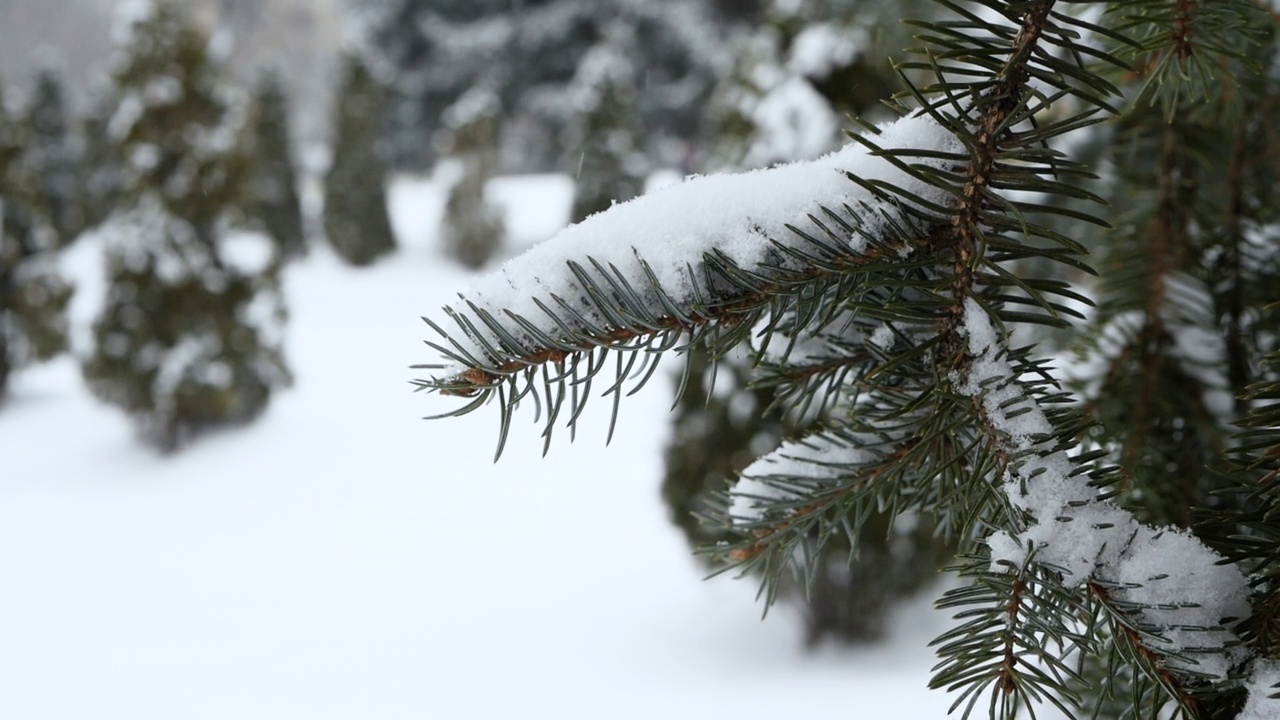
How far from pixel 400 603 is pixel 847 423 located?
4.31 metres

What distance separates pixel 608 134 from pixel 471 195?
2.81m

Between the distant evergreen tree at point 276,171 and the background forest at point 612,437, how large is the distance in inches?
68.7

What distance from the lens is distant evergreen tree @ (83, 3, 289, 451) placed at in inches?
286

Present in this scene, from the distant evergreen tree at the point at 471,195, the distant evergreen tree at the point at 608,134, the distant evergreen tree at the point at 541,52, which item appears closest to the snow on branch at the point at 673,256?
the distant evergreen tree at the point at 608,134

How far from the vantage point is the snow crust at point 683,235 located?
49 centimetres

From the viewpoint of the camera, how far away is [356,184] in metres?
12.7

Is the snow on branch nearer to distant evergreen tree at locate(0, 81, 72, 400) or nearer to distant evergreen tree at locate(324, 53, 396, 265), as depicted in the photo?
distant evergreen tree at locate(0, 81, 72, 400)

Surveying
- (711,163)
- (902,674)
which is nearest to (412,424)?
(711,163)

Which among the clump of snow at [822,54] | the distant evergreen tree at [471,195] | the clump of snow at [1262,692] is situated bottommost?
the clump of snow at [1262,692]

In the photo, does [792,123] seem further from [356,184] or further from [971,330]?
[356,184]

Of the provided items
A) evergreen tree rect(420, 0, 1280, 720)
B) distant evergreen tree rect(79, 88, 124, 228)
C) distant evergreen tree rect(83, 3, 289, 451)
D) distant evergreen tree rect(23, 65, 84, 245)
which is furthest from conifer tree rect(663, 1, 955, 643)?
distant evergreen tree rect(23, 65, 84, 245)

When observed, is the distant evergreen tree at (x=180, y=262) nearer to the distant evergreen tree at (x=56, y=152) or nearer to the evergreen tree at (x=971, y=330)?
the evergreen tree at (x=971, y=330)

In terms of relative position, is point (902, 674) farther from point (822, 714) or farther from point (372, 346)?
point (372, 346)

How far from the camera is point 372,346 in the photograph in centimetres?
930
